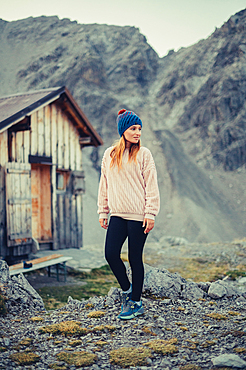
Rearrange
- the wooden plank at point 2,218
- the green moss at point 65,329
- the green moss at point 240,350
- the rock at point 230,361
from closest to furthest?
the rock at point 230,361 < the green moss at point 240,350 < the green moss at point 65,329 < the wooden plank at point 2,218

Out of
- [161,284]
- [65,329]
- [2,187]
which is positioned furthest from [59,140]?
[65,329]

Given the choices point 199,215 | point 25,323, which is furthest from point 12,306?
point 199,215

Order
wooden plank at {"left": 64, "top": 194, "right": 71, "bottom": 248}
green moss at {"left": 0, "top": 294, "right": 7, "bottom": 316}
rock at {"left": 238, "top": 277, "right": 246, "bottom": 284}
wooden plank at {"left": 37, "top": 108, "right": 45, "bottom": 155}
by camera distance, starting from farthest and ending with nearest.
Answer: wooden plank at {"left": 64, "top": 194, "right": 71, "bottom": 248} → wooden plank at {"left": 37, "top": 108, "right": 45, "bottom": 155} → rock at {"left": 238, "top": 277, "right": 246, "bottom": 284} → green moss at {"left": 0, "top": 294, "right": 7, "bottom": 316}

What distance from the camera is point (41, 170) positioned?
10.6m

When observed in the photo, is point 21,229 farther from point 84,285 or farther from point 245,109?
point 245,109

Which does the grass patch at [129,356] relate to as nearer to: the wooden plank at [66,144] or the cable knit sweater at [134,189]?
the cable knit sweater at [134,189]

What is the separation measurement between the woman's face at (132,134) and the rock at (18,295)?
2.42m

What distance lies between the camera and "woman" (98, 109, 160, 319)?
361 centimetres

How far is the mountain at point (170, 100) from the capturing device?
105 ft

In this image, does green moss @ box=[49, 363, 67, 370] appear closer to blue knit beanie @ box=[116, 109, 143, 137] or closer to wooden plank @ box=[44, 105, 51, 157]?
blue knit beanie @ box=[116, 109, 143, 137]

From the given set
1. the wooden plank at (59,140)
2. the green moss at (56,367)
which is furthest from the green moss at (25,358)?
the wooden plank at (59,140)

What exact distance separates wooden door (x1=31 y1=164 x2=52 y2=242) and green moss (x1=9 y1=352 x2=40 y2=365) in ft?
25.1

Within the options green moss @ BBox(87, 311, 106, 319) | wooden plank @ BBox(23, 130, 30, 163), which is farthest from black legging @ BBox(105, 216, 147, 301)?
wooden plank @ BBox(23, 130, 30, 163)

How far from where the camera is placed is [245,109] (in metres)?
40.4
